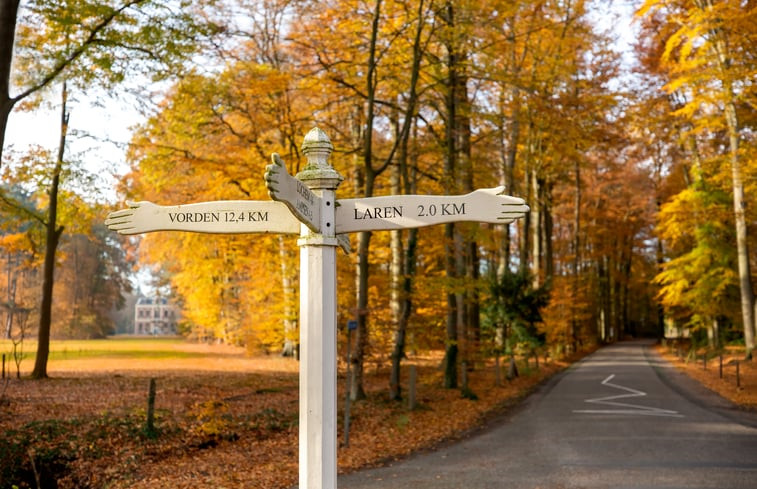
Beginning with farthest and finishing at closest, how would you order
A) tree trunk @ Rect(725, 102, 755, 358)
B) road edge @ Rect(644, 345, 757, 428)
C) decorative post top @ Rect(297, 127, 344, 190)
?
tree trunk @ Rect(725, 102, 755, 358), road edge @ Rect(644, 345, 757, 428), decorative post top @ Rect(297, 127, 344, 190)

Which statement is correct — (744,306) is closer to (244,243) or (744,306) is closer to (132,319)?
(244,243)

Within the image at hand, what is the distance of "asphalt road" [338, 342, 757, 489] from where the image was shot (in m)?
8.30

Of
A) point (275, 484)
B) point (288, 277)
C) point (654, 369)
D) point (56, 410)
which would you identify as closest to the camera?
point (275, 484)

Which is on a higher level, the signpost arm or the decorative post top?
the decorative post top

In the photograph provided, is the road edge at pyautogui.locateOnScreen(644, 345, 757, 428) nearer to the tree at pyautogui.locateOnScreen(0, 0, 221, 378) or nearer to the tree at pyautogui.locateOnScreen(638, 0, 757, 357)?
the tree at pyautogui.locateOnScreen(638, 0, 757, 357)

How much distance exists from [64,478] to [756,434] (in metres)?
10.6

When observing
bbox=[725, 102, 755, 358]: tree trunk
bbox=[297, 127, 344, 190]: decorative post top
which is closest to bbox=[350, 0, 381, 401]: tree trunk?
bbox=[297, 127, 344, 190]: decorative post top

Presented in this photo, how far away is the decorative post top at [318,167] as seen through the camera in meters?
4.00

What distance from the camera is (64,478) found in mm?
9227

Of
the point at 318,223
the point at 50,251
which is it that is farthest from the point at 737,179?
the point at 318,223

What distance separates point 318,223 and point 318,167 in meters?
0.36

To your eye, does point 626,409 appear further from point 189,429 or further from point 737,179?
point 189,429

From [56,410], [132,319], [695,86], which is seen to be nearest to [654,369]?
[695,86]

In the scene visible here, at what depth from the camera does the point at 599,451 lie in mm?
10148
